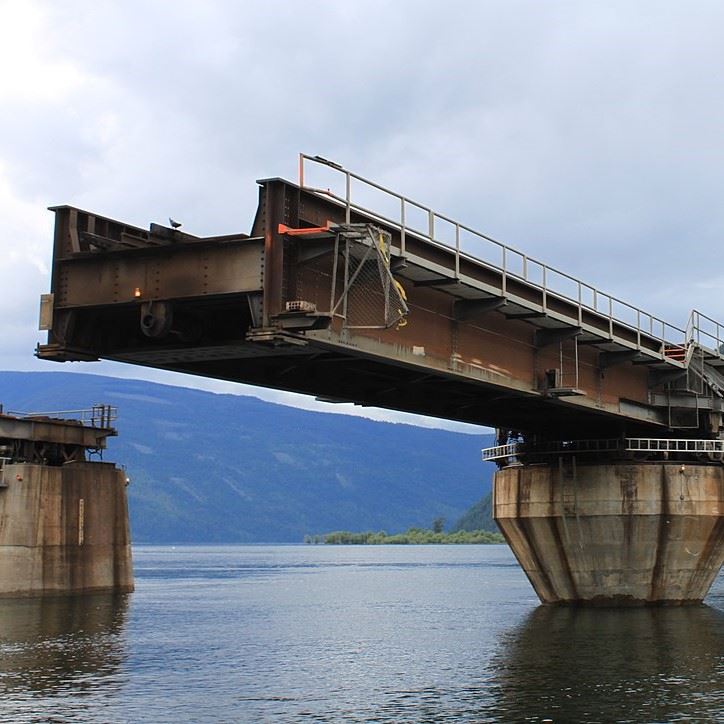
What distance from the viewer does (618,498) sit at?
5959cm

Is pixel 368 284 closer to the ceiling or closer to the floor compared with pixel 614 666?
closer to the ceiling

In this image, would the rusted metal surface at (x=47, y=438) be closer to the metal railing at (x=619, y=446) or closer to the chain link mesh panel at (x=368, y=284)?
the metal railing at (x=619, y=446)

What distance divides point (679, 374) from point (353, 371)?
2333 centimetres

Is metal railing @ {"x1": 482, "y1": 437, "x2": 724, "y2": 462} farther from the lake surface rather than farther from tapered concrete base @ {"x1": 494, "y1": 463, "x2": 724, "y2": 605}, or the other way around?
the lake surface

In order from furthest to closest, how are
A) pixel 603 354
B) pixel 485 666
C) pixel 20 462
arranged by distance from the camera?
pixel 20 462 → pixel 603 354 → pixel 485 666

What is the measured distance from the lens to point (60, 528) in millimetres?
75062

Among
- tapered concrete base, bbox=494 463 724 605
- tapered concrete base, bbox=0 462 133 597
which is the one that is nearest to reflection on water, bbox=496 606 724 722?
tapered concrete base, bbox=494 463 724 605

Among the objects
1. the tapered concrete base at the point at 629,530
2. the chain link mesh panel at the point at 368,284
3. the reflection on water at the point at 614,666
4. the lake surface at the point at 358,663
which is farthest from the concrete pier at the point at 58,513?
the chain link mesh panel at the point at 368,284

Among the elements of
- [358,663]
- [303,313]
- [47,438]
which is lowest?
[358,663]

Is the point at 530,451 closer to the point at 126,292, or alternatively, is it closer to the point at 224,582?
the point at 126,292

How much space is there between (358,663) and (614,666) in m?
9.53

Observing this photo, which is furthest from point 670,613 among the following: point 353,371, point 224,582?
point 224,582

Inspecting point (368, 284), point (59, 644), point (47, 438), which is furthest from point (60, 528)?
point (368, 284)

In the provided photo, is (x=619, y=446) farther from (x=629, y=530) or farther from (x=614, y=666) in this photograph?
(x=614, y=666)
